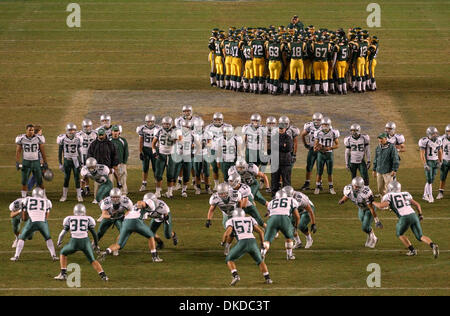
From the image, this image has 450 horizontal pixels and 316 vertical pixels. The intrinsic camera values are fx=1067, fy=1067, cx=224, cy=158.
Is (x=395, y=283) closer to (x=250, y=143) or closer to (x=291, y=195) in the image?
(x=291, y=195)

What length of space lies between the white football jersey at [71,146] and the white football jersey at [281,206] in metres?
5.48

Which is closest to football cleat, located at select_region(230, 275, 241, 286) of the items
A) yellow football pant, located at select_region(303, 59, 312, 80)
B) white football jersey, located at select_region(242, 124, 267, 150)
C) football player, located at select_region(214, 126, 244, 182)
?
football player, located at select_region(214, 126, 244, 182)

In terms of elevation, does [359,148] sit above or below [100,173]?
above

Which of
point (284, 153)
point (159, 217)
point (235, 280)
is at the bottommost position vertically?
point (235, 280)

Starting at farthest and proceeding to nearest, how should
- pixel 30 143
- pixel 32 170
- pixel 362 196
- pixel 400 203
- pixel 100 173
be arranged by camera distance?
pixel 32 170 → pixel 30 143 → pixel 100 173 → pixel 362 196 → pixel 400 203

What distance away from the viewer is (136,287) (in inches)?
631

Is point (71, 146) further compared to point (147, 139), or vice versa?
point (147, 139)

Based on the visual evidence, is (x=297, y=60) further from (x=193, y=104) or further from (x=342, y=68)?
(x=193, y=104)

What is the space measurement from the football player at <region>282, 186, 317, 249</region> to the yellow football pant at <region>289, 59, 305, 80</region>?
11303 mm

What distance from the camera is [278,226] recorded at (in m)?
17.4

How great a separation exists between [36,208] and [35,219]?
0.19 metres

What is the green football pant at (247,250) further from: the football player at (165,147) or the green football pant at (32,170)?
the green football pant at (32,170)

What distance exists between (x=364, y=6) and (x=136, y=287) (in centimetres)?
2897

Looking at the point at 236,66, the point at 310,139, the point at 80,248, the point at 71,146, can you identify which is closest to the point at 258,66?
the point at 236,66
